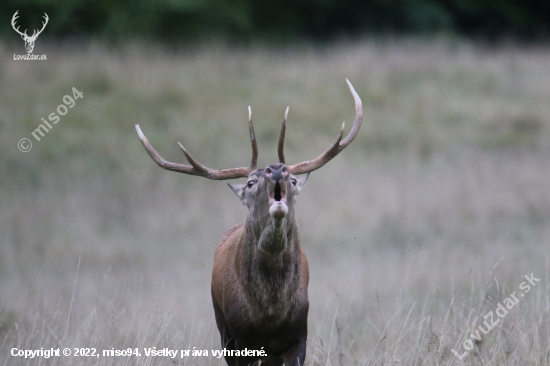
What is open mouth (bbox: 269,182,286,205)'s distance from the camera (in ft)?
13.1

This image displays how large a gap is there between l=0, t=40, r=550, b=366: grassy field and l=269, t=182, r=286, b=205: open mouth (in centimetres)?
140

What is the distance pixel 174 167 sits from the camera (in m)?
4.91

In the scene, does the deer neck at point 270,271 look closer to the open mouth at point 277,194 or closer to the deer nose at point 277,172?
the open mouth at point 277,194

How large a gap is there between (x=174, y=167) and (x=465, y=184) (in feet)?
28.2

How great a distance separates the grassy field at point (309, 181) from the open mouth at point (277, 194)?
1.40m

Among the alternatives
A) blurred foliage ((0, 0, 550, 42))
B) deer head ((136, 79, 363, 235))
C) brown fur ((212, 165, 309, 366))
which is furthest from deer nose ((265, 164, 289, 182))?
blurred foliage ((0, 0, 550, 42))

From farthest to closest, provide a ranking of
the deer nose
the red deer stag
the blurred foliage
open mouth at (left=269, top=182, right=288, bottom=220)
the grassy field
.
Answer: the blurred foliage < the grassy field < the red deer stag < the deer nose < open mouth at (left=269, top=182, right=288, bottom=220)

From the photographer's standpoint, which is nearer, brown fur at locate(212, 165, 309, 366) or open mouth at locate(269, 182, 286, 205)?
open mouth at locate(269, 182, 286, 205)

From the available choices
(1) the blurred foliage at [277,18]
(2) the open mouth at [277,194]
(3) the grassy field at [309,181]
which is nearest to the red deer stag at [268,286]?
(2) the open mouth at [277,194]

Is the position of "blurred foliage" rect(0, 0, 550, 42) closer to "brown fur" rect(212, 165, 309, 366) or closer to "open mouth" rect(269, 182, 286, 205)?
"brown fur" rect(212, 165, 309, 366)

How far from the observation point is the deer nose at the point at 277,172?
398 centimetres

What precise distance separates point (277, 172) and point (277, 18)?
1841 centimetres

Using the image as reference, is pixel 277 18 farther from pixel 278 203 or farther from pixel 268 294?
pixel 278 203

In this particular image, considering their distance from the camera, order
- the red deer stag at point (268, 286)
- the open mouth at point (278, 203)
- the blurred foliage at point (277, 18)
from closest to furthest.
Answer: the open mouth at point (278, 203)
the red deer stag at point (268, 286)
the blurred foliage at point (277, 18)
